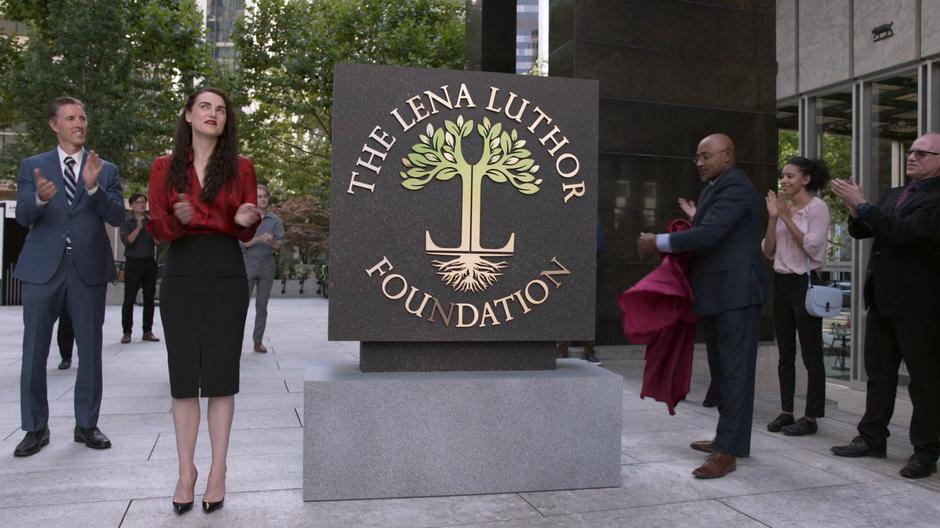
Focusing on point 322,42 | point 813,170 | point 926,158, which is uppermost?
point 322,42

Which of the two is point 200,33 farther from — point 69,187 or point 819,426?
point 819,426

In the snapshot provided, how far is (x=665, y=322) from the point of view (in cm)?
441

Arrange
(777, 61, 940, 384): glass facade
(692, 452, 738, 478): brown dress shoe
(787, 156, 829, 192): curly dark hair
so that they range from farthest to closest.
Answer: (777, 61, 940, 384): glass facade < (787, 156, 829, 192): curly dark hair < (692, 452, 738, 478): brown dress shoe

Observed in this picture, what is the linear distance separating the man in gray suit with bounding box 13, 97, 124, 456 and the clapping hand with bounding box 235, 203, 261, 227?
1.50m

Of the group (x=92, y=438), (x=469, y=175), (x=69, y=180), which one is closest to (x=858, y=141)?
(x=469, y=175)

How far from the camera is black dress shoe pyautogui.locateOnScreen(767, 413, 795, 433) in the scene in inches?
212

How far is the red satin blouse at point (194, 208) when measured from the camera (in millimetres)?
3402

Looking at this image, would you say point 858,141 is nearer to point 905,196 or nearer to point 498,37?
point 905,196

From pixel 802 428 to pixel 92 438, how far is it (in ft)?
15.5

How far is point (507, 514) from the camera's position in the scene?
342 centimetres

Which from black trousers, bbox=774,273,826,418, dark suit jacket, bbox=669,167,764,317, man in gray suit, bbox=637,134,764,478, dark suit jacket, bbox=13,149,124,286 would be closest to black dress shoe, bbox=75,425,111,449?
dark suit jacket, bbox=13,149,124,286

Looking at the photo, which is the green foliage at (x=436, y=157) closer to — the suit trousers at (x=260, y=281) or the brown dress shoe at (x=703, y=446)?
the brown dress shoe at (x=703, y=446)

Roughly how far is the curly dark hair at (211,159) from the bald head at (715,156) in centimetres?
274

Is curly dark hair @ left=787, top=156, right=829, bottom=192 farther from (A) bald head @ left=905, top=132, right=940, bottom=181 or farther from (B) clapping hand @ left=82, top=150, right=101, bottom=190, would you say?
(B) clapping hand @ left=82, top=150, right=101, bottom=190
